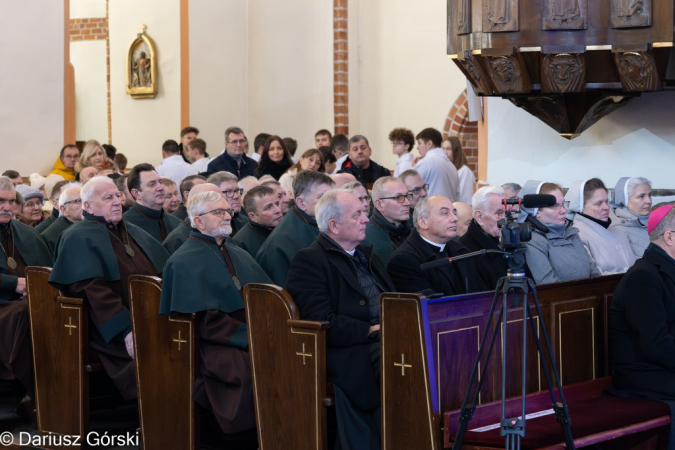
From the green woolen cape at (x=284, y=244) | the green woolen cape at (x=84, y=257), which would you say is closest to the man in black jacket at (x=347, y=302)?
the green woolen cape at (x=284, y=244)

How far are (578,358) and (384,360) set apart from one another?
137 cm

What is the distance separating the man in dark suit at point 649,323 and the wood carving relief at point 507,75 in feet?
6.33

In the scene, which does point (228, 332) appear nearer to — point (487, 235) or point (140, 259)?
point (140, 259)

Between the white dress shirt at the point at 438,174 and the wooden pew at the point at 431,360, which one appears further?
the white dress shirt at the point at 438,174

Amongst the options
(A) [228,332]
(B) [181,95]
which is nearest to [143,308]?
(A) [228,332]

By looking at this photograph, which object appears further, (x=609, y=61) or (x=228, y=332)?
(x=609, y=61)

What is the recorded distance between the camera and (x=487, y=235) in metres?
6.13

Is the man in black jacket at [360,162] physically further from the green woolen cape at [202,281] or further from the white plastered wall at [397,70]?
the green woolen cape at [202,281]

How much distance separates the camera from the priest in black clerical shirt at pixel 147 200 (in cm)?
735

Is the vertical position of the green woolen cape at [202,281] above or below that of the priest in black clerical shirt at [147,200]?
below

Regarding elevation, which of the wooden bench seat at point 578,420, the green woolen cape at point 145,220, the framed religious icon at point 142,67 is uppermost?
the framed religious icon at point 142,67

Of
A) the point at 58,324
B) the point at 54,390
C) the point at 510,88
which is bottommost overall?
the point at 54,390

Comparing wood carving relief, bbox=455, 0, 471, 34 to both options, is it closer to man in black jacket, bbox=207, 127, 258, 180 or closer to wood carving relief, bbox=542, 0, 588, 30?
wood carving relief, bbox=542, 0, 588, 30

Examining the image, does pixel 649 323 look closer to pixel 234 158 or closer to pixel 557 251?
pixel 557 251
